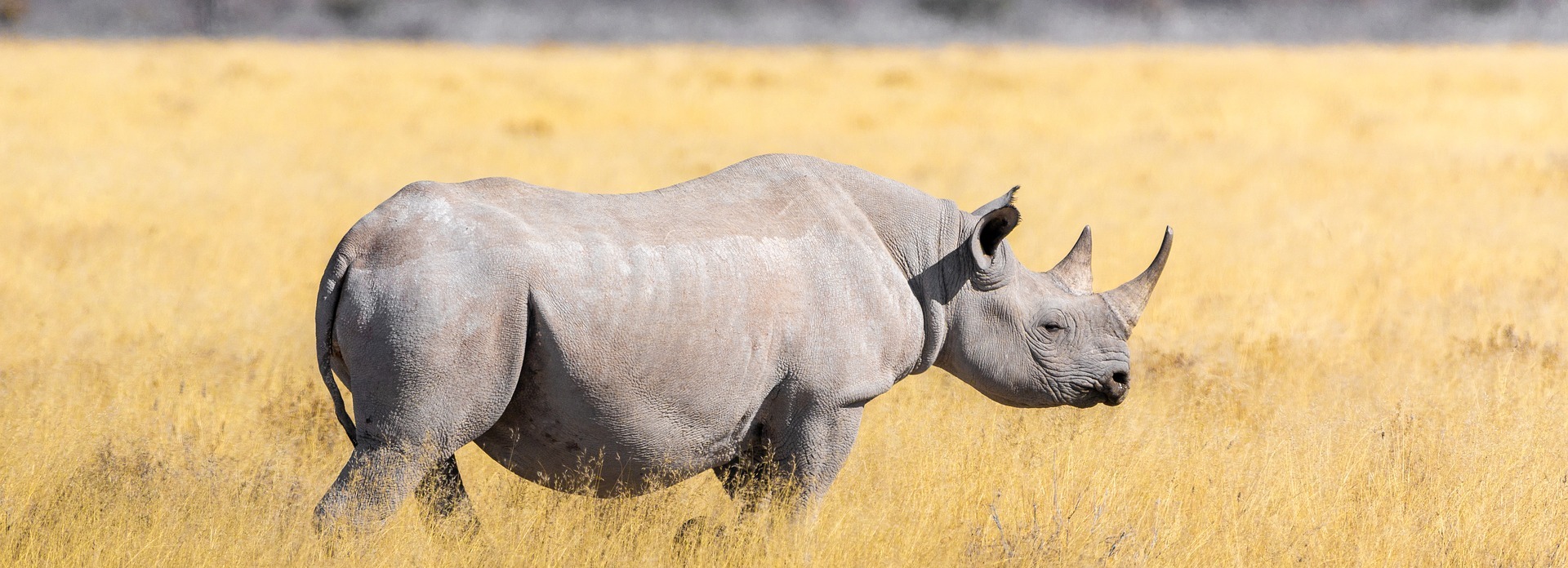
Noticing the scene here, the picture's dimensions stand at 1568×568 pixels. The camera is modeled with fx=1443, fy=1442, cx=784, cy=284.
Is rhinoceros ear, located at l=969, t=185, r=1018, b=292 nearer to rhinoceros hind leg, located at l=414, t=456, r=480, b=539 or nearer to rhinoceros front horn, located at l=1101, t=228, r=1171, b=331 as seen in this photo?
rhinoceros front horn, located at l=1101, t=228, r=1171, b=331

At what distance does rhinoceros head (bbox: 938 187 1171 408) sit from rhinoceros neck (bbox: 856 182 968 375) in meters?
0.05

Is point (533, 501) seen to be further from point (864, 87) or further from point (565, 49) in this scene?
point (565, 49)

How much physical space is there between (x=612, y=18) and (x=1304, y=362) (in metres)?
45.3

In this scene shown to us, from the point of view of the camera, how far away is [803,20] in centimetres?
5278

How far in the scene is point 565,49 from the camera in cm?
3731

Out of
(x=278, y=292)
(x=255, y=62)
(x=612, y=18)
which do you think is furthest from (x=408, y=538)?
(x=612, y=18)

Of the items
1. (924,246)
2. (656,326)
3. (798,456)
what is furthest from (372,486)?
(924,246)

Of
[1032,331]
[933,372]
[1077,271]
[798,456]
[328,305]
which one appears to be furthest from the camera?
[933,372]

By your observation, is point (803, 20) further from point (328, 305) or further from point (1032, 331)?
point (328, 305)

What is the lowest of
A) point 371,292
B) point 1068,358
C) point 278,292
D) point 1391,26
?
point 1391,26

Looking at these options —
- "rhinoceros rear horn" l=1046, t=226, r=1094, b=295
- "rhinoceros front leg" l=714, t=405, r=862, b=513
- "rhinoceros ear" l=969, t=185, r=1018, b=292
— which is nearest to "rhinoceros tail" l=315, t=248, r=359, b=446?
"rhinoceros front leg" l=714, t=405, r=862, b=513

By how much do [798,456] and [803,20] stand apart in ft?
162

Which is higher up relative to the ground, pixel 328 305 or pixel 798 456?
pixel 328 305

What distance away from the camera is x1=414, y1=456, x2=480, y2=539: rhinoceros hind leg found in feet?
14.8
